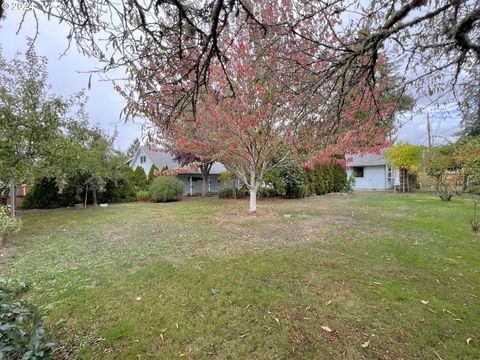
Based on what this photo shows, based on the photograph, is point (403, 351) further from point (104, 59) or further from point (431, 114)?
point (104, 59)

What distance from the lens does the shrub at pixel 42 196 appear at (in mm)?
12734

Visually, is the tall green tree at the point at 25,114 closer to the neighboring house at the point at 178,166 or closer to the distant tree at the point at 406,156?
the neighboring house at the point at 178,166

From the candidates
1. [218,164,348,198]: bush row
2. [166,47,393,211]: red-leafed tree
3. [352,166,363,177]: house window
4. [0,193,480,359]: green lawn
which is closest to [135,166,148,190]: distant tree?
[218,164,348,198]: bush row

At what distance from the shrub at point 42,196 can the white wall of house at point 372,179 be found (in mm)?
22425

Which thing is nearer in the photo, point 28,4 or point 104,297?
point 28,4

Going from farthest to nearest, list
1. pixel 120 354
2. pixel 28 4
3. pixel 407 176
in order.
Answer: pixel 407 176 → pixel 120 354 → pixel 28 4

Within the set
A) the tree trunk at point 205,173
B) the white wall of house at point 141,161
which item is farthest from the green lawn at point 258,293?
the white wall of house at point 141,161

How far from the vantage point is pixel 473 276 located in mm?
3691

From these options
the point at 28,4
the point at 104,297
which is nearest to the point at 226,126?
the point at 104,297

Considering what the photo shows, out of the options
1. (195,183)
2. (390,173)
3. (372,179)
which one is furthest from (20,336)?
(372,179)

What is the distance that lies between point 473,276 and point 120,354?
4.70 meters

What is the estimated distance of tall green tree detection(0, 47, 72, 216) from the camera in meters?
6.80

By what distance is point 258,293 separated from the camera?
318 centimetres

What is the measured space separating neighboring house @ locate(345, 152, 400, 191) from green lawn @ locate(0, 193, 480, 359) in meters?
16.6
